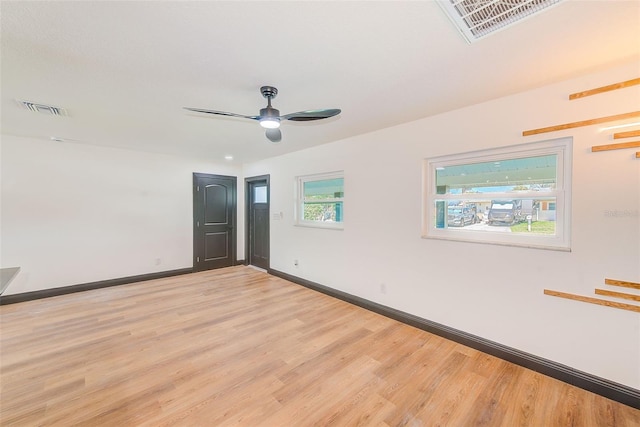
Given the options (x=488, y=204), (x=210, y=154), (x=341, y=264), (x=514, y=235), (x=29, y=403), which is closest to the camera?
(x=29, y=403)

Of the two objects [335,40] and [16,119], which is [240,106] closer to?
[335,40]

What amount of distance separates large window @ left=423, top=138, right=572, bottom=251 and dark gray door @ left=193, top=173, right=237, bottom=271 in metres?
4.47

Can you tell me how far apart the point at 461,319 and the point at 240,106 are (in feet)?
10.3

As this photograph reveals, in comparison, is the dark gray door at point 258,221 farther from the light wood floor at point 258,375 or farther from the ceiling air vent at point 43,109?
the ceiling air vent at point 43,109

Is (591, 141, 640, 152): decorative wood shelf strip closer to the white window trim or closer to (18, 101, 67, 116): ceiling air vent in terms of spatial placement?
the white window trim

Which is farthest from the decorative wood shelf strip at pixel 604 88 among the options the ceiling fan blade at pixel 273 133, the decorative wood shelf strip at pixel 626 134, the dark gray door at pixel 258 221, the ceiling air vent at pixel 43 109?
the ceiling air vent at pixel 43 109

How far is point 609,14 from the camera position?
4.50 ft

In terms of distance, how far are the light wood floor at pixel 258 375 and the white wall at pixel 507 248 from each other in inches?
13.9

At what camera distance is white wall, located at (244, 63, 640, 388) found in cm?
190

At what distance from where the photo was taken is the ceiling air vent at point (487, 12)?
1.29 meters

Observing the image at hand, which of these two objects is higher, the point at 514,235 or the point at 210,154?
the point at 210,154

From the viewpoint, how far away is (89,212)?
14.0 feet

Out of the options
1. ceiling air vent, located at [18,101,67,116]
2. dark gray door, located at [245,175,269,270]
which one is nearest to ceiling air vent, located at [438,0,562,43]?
ceiling air vent, located at [18,101,67,116]

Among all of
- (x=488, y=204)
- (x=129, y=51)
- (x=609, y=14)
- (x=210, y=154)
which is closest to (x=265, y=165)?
(x=210, y=154)
